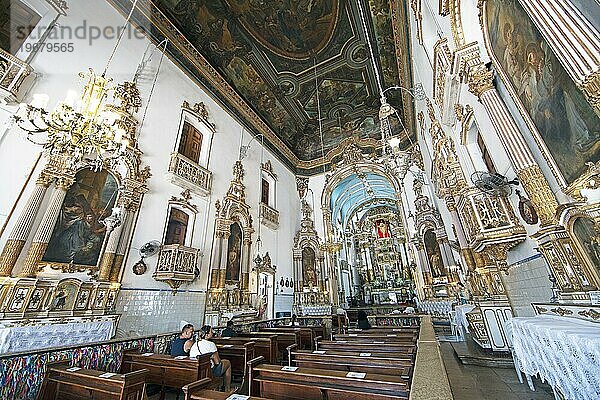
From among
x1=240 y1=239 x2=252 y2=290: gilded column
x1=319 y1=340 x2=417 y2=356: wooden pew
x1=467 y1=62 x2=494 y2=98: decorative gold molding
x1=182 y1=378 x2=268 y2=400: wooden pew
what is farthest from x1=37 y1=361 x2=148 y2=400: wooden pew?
x1=240 y1=239 x2=252 y2=290: gilded column

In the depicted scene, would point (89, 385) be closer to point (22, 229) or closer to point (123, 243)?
point (22, 229)

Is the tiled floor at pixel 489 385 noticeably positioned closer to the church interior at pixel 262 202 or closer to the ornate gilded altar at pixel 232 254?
the church interior at pixel 262 202

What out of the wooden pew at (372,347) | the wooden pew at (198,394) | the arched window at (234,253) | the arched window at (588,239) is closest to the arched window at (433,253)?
the arched window at (234,253)

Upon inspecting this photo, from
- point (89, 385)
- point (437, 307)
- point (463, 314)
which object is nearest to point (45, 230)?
point (89, 385)

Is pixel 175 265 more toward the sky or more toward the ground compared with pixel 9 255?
more toward the sky

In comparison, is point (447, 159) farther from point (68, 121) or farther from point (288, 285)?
point (288, 285)

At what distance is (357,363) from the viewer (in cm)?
261

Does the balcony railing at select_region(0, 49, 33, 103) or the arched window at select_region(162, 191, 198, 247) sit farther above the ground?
the balcony railing at select_region(0, 49, 33, 103)

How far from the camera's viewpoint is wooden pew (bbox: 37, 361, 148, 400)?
2258 millimetres

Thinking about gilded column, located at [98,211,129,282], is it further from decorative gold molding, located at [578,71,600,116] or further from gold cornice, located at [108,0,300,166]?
decorative gold molding, located at [578,71,600,116]

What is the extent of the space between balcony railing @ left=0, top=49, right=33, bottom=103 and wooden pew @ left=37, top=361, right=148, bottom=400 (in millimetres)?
4591

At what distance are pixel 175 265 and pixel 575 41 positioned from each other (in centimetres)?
744

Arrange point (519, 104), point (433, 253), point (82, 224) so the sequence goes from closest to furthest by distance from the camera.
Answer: point (519, 104)
point (82, 224)
point (433, 253)

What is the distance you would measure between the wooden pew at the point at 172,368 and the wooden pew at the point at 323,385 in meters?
0.99
